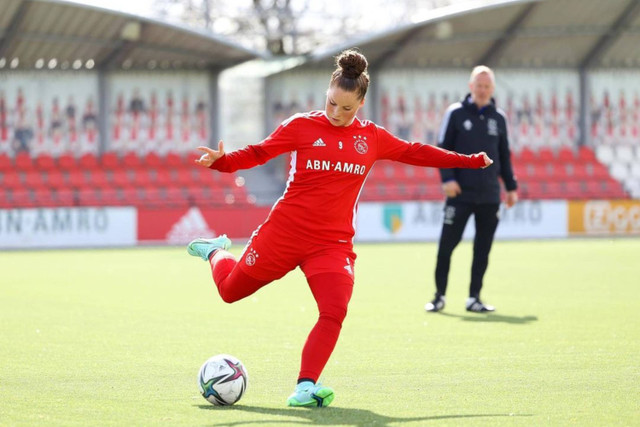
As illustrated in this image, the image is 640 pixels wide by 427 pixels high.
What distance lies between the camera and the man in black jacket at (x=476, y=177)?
1132cm

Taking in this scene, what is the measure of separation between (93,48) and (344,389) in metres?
25.0

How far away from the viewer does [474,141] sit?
11.3m

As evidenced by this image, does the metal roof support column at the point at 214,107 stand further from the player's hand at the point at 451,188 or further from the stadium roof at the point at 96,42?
the player's hand at the point at 451,188

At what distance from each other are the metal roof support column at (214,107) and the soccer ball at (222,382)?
2665cm

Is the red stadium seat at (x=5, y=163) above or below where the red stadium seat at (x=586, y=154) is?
below

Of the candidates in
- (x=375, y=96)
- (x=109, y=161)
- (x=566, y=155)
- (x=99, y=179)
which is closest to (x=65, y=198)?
(x=99, y=179)

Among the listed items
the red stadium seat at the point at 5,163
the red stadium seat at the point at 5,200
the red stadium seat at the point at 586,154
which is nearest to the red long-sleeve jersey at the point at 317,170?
the red stadium seat at the point at 5,200

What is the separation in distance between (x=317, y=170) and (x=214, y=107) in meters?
26.9

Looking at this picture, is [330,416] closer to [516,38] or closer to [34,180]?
[34,180]

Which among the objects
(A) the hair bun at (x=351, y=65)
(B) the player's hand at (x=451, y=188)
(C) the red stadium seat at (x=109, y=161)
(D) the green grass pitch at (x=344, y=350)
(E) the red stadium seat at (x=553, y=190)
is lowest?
(D) the green grass pitch at (x=344, y=350)

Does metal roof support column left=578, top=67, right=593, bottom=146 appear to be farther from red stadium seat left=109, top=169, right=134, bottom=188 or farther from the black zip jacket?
the black zip jacket

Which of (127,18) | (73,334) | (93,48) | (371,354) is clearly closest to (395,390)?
(371,354)

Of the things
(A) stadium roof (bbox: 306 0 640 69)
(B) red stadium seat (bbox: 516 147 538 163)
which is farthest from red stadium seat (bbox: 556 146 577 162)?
(A) stadium roof (bbox: 306 0 640 69)

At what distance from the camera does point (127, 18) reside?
28422 millimetres
